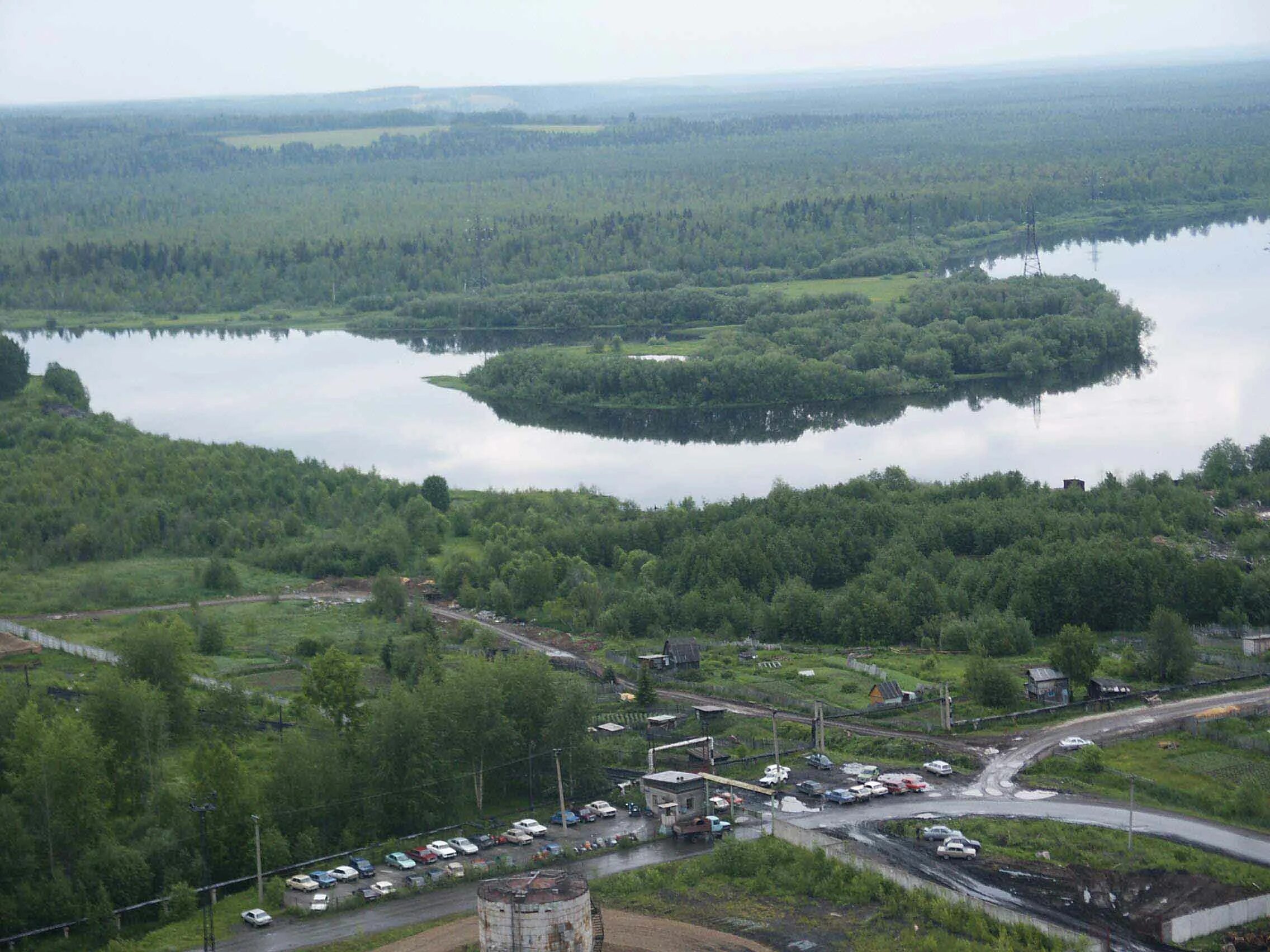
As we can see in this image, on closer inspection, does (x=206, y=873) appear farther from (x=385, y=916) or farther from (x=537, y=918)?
(x=537, y=918)

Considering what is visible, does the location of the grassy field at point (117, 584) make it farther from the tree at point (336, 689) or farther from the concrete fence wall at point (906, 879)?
the concrete fence wall at point (906, 879)

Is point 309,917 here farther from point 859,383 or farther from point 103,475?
point 859,383

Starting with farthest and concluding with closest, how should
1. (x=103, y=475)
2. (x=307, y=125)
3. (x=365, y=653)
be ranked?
(x=307, y=125) < (x=103, y=475) < (x=365, y=653)

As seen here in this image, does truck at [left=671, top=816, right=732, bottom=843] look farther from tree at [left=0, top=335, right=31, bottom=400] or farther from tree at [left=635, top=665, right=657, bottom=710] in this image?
tree at [left=0, top=335, right=31, bottom=400]

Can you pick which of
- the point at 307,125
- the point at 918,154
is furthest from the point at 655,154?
the point at 307,125

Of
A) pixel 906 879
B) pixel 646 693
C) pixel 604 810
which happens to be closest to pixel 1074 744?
pixel 906 879
